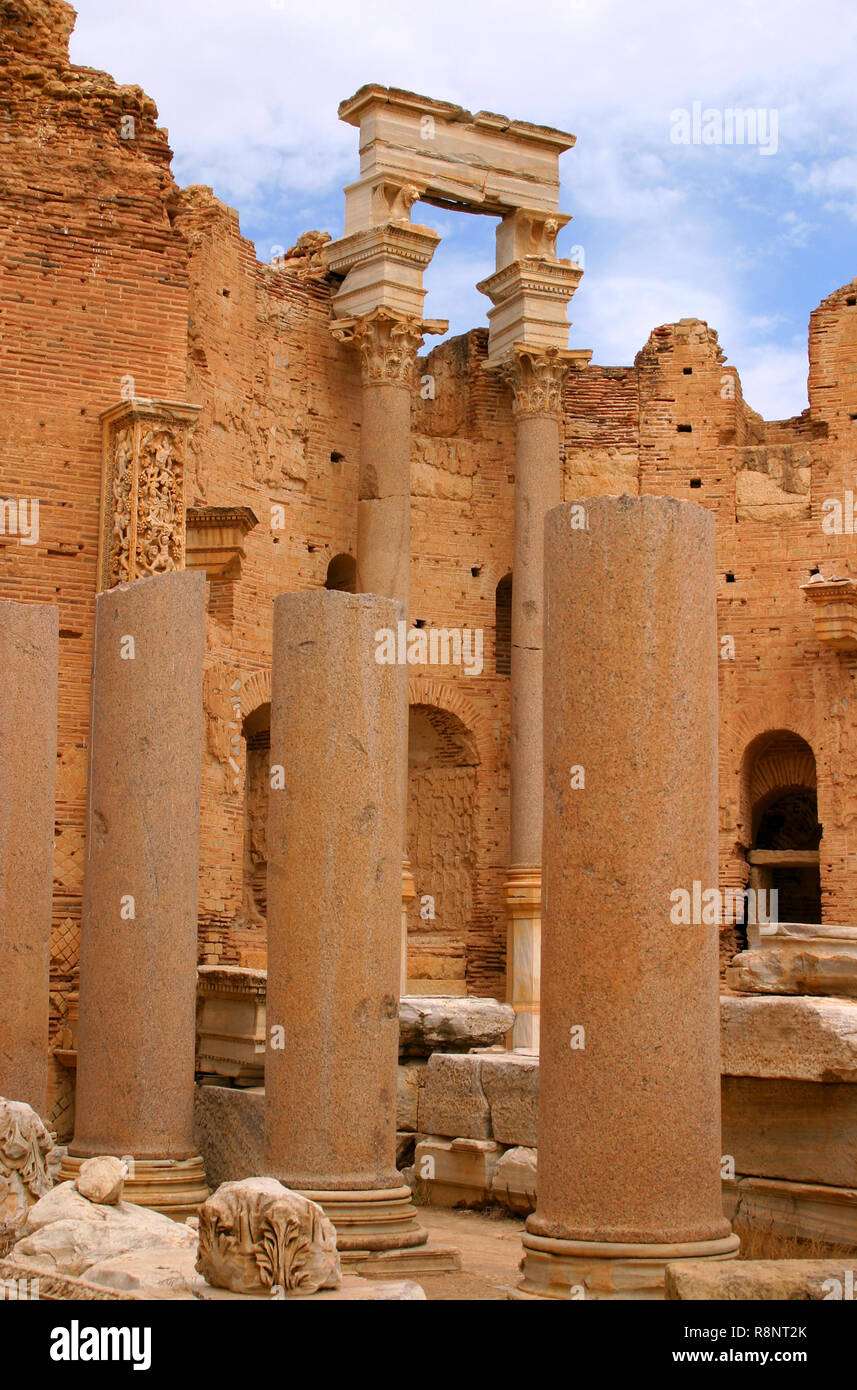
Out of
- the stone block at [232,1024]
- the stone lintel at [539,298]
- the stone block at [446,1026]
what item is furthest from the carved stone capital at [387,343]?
the stone block at [446,1026]

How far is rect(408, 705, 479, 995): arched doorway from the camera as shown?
21531mm

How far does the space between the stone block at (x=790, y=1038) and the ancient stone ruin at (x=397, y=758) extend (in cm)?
2

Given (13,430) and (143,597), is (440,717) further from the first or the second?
(143,597)

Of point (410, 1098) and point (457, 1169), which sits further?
point (410, 1098)

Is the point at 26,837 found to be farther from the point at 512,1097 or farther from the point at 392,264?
the point at 392,264

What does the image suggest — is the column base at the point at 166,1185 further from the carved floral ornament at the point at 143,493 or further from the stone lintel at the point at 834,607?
the stone lintel at the point at 834,607

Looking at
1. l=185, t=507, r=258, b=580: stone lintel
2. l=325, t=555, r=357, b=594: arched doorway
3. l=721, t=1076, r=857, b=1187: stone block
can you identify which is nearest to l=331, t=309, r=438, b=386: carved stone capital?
l=325, t=555, r=357, b=594: arched doorway

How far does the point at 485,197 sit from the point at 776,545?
5579 millimetres

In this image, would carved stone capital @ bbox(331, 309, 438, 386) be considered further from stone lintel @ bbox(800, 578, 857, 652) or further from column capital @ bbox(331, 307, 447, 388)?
stone lintel @ bbox(800, 578, 857, 652)

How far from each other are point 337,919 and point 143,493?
681 cm

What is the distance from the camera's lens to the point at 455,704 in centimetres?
2194

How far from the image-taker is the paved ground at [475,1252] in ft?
25.1

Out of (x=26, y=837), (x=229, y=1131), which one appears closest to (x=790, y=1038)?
(x=229, y=1131)
